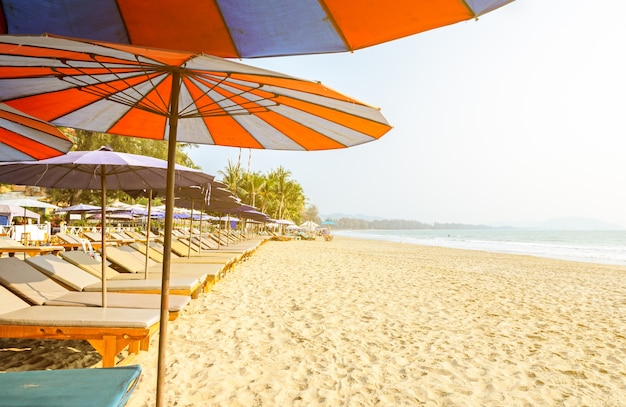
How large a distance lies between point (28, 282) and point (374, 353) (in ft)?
12.7

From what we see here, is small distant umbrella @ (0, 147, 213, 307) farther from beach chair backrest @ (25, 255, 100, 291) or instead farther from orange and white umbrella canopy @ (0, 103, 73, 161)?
beach chair backrest @ (25, 255, 100, 291)

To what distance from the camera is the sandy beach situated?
3.56 m

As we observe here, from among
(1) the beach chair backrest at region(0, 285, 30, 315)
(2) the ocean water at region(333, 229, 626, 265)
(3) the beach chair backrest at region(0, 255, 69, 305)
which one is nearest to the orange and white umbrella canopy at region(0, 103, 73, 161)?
(3) the beach chair backrest at region(0, 255, 69, 305)

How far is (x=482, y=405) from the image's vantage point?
3416 millimetres

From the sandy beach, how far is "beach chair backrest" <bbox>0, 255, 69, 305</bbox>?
56cm

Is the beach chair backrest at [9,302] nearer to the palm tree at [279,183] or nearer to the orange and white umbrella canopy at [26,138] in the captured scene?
the orange and white umbrella canopy at [26,138]

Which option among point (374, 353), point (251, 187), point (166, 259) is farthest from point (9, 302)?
point (251, 187)

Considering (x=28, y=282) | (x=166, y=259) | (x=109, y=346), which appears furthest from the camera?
(x=28, y=282)

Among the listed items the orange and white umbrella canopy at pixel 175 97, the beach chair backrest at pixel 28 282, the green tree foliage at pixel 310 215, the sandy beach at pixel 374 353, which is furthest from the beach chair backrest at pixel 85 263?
the green tree foliage at pixel 310 215

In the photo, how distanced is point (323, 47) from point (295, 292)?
6435 millimetres

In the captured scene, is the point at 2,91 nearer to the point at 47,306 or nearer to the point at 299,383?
the point at 47,306

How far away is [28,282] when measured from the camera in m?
4.38

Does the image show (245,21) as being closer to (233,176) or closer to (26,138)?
(26,138)

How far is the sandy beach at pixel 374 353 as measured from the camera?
356 cm
